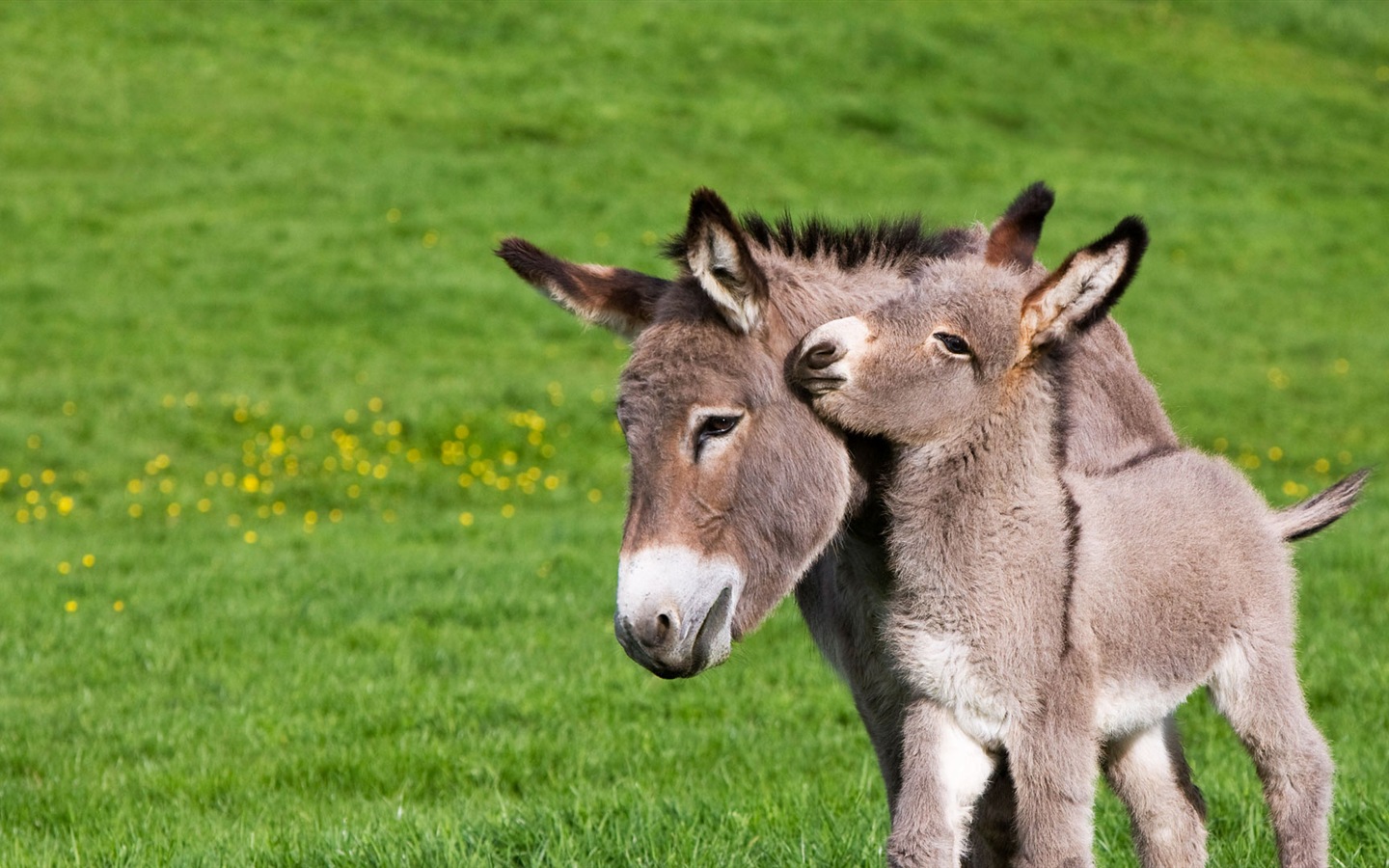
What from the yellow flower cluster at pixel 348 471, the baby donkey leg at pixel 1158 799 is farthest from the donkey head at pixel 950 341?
the yellow flower cluster at pixel 348 471

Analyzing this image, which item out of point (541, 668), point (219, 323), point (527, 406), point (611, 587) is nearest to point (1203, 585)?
point (541, 668)

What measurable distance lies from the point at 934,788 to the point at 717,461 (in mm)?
838

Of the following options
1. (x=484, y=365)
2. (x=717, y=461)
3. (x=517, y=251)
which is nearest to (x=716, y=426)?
(x=717, y=461)

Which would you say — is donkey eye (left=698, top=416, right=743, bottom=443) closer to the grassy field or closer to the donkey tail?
the grassy field

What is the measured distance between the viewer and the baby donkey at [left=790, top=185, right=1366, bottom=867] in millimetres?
3146

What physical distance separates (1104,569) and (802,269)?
0.99 metres

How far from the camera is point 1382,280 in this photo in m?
23.7

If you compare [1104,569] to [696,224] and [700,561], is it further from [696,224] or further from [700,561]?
[696,224]

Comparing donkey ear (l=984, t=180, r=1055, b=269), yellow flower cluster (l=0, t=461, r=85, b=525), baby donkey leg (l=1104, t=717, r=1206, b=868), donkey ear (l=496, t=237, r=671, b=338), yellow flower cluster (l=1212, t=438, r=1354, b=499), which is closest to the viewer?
donkey ear (l=496, t=237, r=671, b=338)

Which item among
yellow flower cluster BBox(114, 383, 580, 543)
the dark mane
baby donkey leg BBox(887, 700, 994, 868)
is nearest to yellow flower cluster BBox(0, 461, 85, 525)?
yellow flower cluster BBox(114, 383, 580, 543)

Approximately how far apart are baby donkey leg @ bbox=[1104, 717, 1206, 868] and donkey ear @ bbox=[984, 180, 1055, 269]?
1.35 metres

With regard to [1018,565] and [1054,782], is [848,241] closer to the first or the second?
[1018,565]

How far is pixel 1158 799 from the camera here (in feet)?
13.0

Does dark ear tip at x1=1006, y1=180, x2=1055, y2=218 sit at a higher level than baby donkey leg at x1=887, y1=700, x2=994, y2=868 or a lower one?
higher
